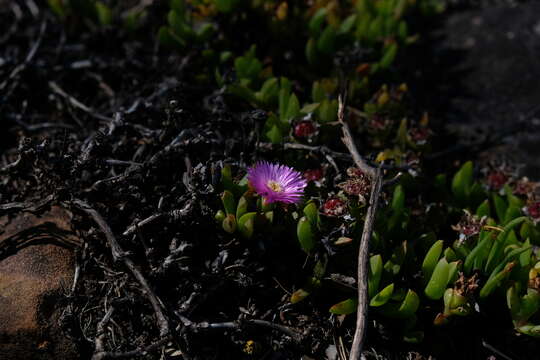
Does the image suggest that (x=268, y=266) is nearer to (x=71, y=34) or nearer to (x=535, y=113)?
(x=535, y=113)

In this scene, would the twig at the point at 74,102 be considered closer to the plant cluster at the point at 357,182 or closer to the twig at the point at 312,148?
the plant cluster at the point at 357,182

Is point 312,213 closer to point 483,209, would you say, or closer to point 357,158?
point 357,158

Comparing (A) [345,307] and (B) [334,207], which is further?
(B) [334,207]

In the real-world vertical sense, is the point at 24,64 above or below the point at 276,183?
above

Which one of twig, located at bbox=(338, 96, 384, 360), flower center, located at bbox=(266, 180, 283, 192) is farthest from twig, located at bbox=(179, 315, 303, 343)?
flower center, located at bbox=(266, 180, 283, 192)

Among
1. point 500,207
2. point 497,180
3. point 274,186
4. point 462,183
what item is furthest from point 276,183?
point 497,180

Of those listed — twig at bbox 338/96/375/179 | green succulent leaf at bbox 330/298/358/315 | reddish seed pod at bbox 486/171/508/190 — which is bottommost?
green succulent leaf at bbox 330/298/358/315

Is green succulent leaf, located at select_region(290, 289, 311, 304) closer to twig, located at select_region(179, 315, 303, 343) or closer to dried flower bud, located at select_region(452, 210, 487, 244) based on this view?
twig, located at select_region(179, 315, 303, 343)
